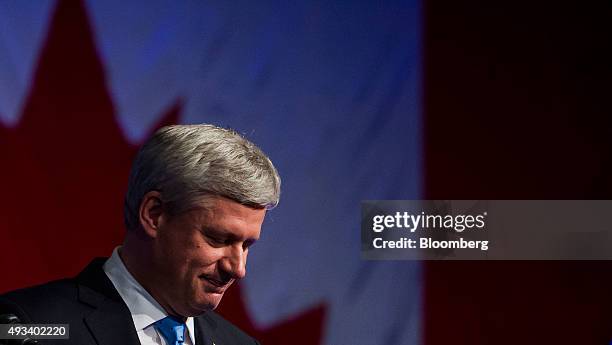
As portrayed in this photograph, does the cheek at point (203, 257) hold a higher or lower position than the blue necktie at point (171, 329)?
higher

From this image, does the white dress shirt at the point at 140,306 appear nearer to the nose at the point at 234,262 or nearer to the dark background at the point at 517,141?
the nose at the point at 234,262

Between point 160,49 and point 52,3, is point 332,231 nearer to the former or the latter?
point 160,49

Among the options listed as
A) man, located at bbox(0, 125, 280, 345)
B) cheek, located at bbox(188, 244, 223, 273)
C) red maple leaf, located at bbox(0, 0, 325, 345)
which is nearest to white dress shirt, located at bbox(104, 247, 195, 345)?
man, located at bbox(0, 125, 280, 345)

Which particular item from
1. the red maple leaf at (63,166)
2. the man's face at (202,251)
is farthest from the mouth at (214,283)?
the red maple leaf at (63,166)

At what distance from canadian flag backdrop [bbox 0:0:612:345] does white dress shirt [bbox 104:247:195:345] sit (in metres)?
0.89

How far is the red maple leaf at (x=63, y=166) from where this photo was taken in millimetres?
2305

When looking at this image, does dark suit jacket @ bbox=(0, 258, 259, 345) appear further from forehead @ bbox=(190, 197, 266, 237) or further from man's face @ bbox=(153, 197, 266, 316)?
forehead @ bbox=(190, 197, 266, 237)

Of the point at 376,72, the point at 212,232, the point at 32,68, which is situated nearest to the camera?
the point at 212,232

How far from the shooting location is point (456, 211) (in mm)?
2521

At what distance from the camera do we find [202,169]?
1.42 m

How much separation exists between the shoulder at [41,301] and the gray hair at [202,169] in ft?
0.62

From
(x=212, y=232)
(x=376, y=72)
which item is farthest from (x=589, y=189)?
(x=212, y=232)

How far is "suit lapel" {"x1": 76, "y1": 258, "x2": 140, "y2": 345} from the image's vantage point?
56.5 inches

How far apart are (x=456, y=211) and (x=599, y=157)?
444 millimetres
